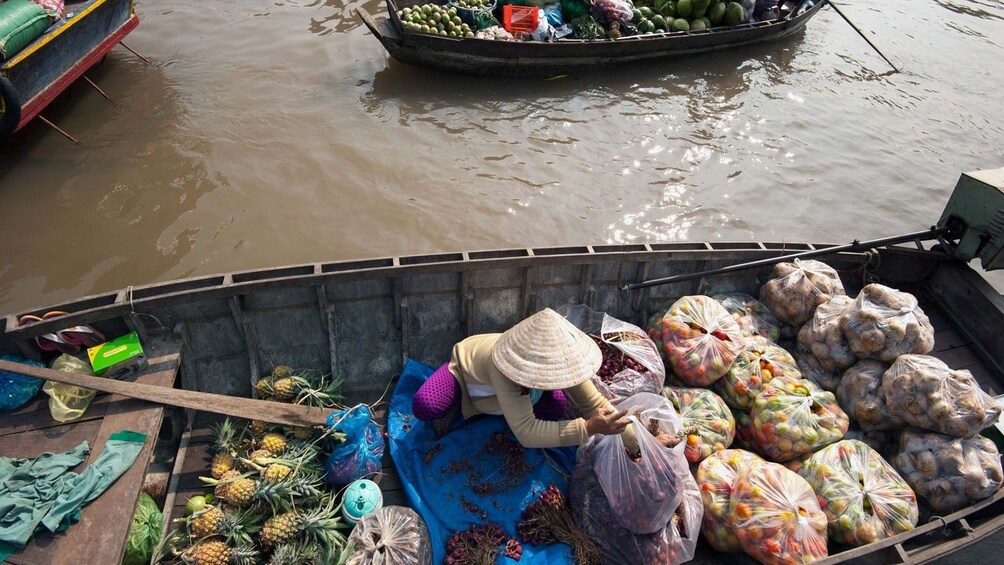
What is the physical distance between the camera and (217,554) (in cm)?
301

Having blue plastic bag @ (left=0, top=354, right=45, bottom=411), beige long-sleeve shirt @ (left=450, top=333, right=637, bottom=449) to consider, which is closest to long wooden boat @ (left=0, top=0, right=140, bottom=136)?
blue plastic bag @ (left=0, top=354, right=45, bottom=411)

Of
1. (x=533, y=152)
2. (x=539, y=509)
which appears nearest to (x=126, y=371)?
(x=539, y=509)

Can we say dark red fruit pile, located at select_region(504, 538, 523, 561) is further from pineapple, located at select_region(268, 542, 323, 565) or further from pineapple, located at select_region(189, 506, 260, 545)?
pineapple, located at select_region(189, 506, 260, 545)

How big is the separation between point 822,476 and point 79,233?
6.88m

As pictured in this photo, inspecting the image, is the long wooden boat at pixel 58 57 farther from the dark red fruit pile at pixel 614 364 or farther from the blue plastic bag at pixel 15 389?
the dark red fruit pile at pixel 614 364

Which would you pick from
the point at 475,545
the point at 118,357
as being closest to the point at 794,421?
the point at 475,545

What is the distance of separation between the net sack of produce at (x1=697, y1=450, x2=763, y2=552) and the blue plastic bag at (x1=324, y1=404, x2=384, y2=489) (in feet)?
6.25

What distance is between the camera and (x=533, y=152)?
24.3 feet

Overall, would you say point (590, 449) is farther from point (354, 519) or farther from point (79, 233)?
point (79, 233)

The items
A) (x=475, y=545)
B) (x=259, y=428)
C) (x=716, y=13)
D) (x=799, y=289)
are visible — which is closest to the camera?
(x=475, y=545)

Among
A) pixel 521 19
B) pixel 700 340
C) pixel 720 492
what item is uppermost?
pixel 521 19

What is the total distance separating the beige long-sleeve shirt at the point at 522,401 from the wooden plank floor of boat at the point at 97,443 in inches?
70.0

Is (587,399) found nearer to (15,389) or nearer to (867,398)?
(867,398)

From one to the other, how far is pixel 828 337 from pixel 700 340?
0.96 meters
